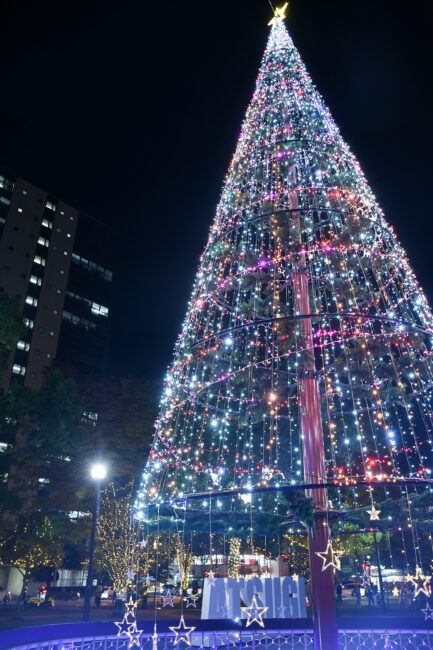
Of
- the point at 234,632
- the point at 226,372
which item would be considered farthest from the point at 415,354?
the point at 234,632

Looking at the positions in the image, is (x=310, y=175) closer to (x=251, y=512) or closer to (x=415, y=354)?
(x=415, y=354)

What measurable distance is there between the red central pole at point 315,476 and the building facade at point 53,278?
161 ft

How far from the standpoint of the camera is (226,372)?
1014cm

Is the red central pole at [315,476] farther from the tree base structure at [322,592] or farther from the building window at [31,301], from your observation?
the building window at [31,301]

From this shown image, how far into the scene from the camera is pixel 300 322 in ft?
32.2

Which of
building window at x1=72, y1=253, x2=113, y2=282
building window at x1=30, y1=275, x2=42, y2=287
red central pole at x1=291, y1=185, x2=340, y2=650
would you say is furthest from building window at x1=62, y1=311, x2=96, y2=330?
red central pole at x1=291, y1=185, x2=340, y2=650

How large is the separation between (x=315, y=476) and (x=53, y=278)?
59.0 meters

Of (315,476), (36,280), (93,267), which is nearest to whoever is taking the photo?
(315,476)

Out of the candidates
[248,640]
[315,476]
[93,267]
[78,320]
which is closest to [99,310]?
[78,320]

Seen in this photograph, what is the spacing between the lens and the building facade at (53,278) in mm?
58056

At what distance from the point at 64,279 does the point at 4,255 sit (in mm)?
8082

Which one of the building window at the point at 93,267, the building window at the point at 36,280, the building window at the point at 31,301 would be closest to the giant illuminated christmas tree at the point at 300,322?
the building window at the point at 31,301

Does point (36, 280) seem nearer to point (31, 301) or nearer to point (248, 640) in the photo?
point (31, 301)

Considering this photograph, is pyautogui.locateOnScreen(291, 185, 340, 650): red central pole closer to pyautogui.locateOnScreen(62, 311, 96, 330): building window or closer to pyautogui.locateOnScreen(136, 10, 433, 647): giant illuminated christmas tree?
pyautogui.locateOnScreen(136, 10, 433, 647): giant illuminated christmas tree
